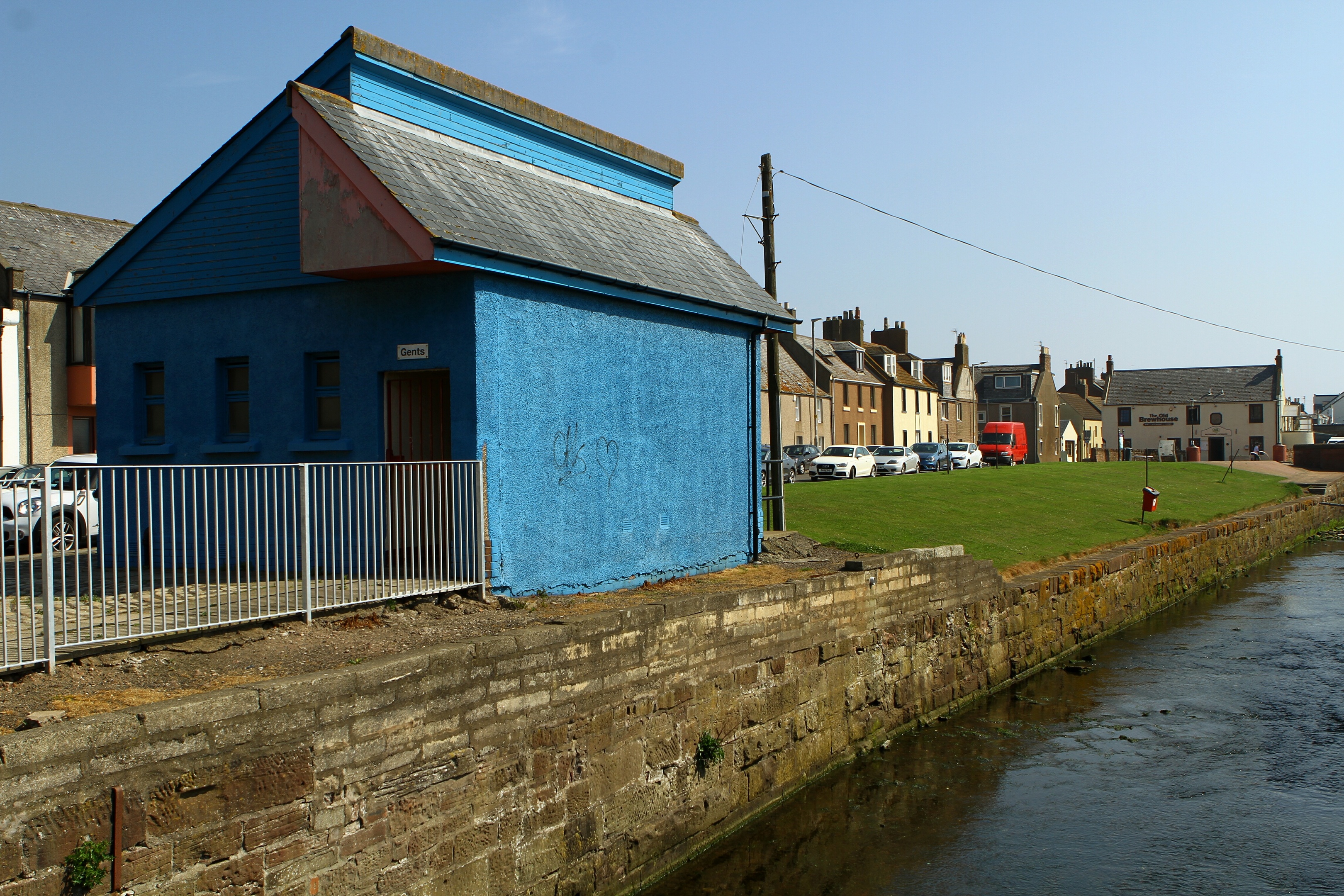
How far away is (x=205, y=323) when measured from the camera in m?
12.3

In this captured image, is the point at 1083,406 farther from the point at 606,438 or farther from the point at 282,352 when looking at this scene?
the point at 282,352

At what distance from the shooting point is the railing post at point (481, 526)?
1038 centimetres

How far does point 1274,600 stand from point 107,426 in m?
23.3

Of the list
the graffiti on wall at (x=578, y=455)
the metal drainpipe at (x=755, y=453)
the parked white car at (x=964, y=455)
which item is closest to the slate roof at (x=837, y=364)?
the parked white car at (x=964, y=455)

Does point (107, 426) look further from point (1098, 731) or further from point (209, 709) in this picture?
point (1098, 731)

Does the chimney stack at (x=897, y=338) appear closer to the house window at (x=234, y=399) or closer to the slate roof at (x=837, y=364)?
the slate roof at (x=837, y=364)

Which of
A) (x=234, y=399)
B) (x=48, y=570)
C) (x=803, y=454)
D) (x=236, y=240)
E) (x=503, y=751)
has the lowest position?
(x=503, y=751)

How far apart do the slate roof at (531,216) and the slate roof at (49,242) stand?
85.7 feet

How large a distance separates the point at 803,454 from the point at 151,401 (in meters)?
39.1

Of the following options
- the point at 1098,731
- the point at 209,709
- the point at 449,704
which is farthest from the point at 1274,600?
the point at 209,709

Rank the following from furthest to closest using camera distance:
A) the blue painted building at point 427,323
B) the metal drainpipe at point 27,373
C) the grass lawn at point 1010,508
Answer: the metal drainpipe at point 27,373, the grass lawn at point 1010,508, the blue painted building at point 427,323

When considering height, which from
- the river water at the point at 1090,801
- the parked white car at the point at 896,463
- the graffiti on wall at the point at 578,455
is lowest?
the river water at the point at 1090,801

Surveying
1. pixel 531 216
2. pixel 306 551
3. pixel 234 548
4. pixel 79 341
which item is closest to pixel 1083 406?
pixel 79 341

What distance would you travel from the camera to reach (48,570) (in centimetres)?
641
